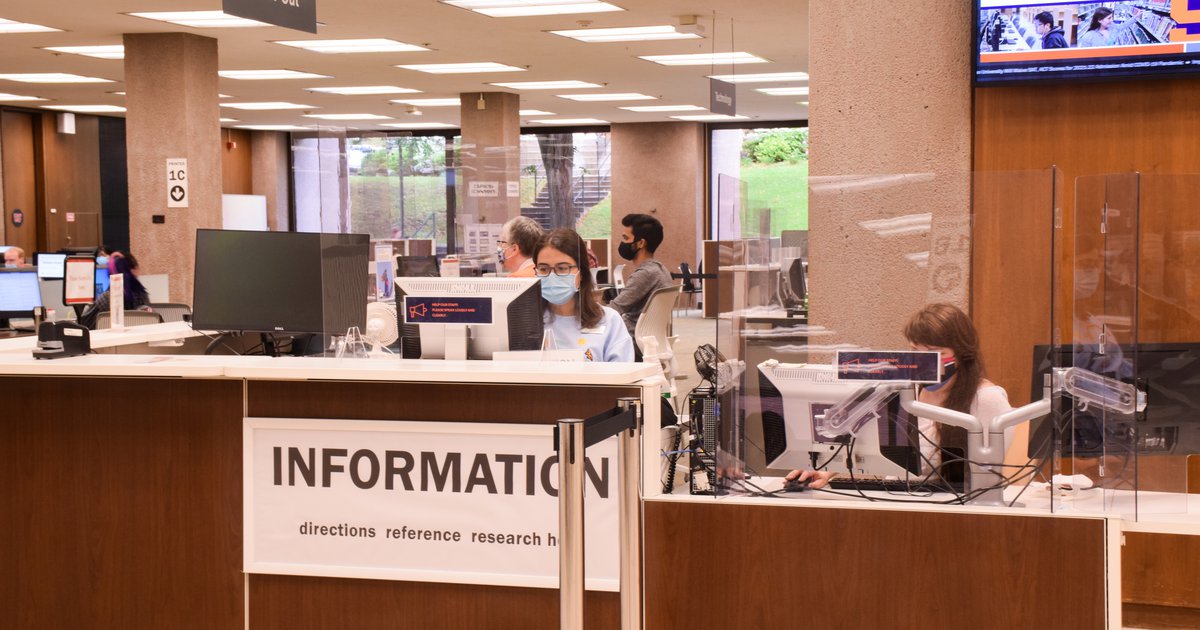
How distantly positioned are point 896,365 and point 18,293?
7.55 metres

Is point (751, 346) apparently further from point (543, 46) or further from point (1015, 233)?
point (543, 46)

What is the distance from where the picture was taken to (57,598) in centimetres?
340

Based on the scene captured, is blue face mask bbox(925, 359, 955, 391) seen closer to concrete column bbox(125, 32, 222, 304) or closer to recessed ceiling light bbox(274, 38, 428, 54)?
recessed ceiling light bbox(274, 38, 428, 54)

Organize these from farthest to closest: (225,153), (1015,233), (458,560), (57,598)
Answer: (225,153) < (57,598) < (458,560) < (1015,233)

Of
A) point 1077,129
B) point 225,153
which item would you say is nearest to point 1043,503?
point 1077,129

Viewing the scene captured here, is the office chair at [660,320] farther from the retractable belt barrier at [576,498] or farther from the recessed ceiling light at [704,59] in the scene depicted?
the recessed ceiling light at [704,59]

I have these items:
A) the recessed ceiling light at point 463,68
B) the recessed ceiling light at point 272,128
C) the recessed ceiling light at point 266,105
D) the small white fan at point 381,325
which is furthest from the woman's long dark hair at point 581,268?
the recessed ceiling light at point 272,128

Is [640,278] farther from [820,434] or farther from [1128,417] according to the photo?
[1128,417]

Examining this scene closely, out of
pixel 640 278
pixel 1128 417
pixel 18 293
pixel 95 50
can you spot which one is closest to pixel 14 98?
pixel 95 50

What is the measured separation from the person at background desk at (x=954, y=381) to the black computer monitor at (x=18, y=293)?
743 cm

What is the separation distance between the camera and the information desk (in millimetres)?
3066

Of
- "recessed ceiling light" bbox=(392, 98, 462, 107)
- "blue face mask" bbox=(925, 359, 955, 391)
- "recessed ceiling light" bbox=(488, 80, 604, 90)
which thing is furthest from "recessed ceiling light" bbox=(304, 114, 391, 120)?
"blue face mask" bbox=(925, 359, 955, 391)

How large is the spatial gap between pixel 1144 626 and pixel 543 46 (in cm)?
825

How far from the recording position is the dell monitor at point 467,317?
3438 mm
